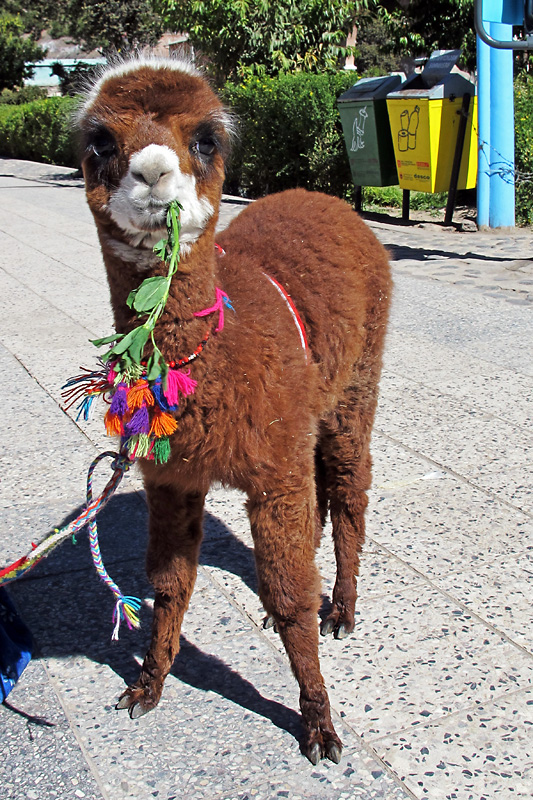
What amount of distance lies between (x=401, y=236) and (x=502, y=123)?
186cm

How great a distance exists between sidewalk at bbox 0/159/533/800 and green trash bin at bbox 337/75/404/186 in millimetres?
6456

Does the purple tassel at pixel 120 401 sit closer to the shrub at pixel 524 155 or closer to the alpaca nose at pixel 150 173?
the alpaca nose at pixel 150 173

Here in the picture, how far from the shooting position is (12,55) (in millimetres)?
39156

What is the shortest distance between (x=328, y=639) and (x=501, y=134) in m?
8.47

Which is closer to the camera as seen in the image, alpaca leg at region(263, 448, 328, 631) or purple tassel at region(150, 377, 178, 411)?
purple tassel at region(150, 377, 178, 411)

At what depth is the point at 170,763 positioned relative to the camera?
2.36 metres

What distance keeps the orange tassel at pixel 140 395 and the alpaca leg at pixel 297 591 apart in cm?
48

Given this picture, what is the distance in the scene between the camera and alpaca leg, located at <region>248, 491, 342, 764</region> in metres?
2.36

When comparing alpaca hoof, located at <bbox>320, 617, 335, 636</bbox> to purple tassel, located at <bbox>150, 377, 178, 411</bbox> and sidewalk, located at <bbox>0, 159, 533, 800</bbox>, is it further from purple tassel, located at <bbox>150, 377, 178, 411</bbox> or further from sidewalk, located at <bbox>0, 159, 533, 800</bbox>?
purple tassel, located at <bbox>150, 377, 178, 411</bbox>

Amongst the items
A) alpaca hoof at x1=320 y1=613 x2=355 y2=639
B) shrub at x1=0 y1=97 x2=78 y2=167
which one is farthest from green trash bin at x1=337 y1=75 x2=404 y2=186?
shrub at x1=0 y1=97 x2=78 y2=167

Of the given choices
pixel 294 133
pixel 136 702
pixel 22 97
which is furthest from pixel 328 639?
pixel 22 97

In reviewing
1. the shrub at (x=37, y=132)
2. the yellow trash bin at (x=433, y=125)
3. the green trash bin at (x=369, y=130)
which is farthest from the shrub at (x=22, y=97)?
Answer: the yellow trash bin at (x=433, y=125)

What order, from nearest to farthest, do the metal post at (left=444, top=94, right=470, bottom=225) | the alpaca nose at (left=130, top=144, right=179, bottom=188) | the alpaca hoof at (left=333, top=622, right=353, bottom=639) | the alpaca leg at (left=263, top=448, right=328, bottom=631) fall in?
1. the alpaca nose at (left=130, top=144, right=179, bottom=188)
2. the alpaca hoof at (left=333, top=622, right=353, bottom=639)
3. the alpaca leg at (left=263, top=448, right=328, bottom=631)
4. the metal post at (left=444, top=94, right=470, bottom=225)

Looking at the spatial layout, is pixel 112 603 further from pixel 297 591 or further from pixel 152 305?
pixel 152 305
